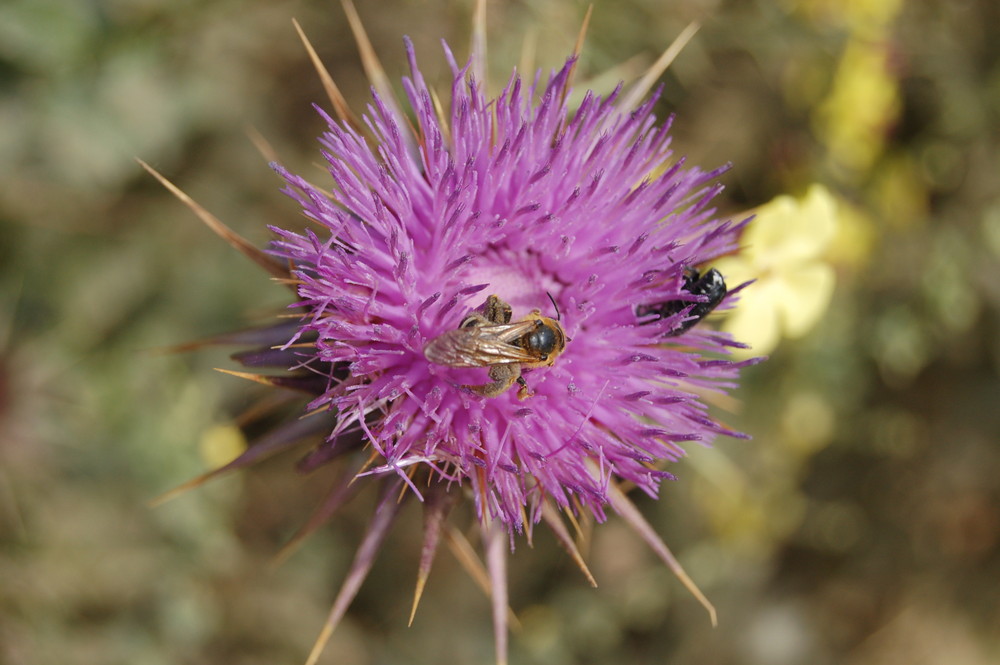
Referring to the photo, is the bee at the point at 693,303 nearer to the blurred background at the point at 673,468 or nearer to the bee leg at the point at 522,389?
the bee leg at the point at 522,389

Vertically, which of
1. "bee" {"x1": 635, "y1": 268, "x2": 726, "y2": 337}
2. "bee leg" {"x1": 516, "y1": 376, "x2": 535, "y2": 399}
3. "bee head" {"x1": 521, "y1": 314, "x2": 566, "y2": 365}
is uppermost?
"bee" {"x1": 635, "y1": 268, "x2": 726, "y2": 337}

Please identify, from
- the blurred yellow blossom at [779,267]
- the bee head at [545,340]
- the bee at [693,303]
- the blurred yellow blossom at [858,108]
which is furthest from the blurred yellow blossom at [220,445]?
the blurred yellow blossom at [858,108]

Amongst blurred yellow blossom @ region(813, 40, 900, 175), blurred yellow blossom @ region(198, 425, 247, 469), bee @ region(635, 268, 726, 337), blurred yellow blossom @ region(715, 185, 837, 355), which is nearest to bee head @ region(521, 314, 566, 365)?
bee @ region(635, 268, 726, 337)

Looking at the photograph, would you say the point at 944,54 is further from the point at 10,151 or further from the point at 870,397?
the point at 10,151

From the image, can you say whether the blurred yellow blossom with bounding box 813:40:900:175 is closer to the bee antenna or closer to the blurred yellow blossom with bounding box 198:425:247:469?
the bee antenna

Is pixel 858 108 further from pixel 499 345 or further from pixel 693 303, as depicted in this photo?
pixel 499 345

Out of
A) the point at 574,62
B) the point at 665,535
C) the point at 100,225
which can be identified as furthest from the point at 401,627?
the point at 574,62
